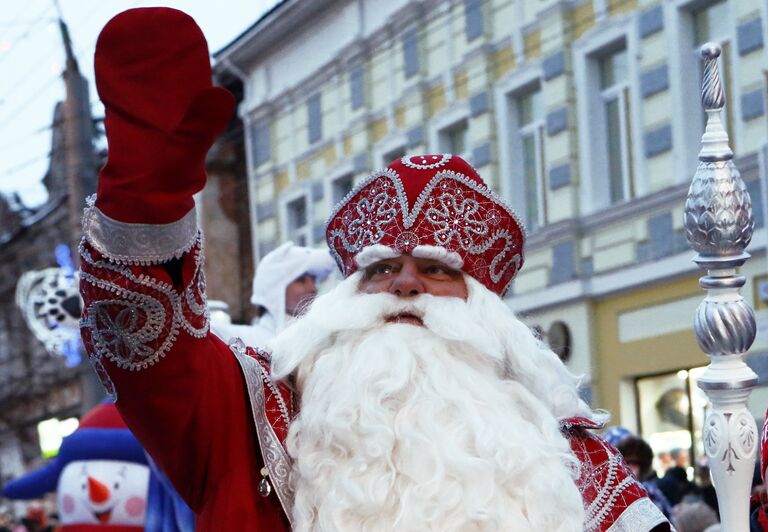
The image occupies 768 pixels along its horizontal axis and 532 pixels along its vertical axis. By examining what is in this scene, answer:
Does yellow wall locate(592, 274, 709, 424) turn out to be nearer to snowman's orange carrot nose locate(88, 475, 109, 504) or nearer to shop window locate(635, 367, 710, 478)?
shop window locate(635, 367, 710, 478)

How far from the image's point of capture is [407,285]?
11.7 ft

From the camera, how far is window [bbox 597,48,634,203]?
50.0 ft

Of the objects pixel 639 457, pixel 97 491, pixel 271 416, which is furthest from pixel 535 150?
pixel 271 416

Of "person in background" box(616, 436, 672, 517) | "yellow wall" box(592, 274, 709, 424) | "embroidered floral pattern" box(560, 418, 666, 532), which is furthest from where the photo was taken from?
"yellow wall" box(592, 274, 709, 424)

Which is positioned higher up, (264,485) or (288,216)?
(288,216)

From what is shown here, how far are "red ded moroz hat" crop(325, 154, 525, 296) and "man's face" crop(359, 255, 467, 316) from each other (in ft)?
0.11

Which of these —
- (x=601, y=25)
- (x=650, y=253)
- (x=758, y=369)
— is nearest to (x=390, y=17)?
(x=601, y=25)

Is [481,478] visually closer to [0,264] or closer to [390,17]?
[390,17]

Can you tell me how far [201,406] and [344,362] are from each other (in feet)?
1.36

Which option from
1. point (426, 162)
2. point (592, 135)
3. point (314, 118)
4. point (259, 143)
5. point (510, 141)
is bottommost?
point (426, 162)

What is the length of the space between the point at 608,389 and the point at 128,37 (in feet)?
43.5

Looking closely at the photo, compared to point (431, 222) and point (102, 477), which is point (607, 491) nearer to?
point (431, 222)

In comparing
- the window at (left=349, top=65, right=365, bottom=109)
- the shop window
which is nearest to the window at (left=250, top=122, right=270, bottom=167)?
the window at (left=349, top=65, right=365, bottom=109)

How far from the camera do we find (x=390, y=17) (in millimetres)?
19391
